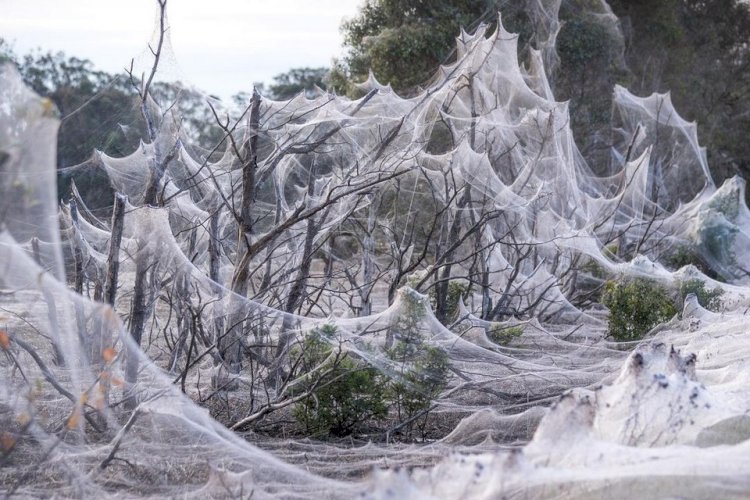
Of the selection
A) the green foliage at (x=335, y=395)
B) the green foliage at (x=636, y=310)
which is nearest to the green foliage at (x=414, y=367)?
the green foliage at (x=335, y=395)

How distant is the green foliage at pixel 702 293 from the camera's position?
8.27 metres

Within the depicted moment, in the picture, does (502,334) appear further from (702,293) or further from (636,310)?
(702,293)

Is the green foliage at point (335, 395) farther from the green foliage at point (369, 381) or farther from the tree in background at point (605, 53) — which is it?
the tree in background at point (605, 53)

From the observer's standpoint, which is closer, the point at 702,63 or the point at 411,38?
the point at 411,38

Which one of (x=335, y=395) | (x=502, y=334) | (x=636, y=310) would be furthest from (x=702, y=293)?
(x=335, y=395)

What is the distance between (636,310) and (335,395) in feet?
11.7

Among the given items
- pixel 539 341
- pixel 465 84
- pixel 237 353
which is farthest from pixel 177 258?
pixel 465 84

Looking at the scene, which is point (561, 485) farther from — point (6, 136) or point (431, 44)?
point (431, 44)

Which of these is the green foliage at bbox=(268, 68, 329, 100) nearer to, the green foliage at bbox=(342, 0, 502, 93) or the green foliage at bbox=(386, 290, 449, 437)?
the green foliage at bbox=(342, 0, 502, 93)

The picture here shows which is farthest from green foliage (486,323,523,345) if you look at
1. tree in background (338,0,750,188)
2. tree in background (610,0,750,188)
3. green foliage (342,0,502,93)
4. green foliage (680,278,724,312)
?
tree in background (610,0,750,188)

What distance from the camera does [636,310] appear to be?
7773 millimetres

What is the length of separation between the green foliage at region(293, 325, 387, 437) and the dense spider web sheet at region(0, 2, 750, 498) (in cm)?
10

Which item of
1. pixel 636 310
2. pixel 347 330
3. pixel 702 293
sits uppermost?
pixel 702 293

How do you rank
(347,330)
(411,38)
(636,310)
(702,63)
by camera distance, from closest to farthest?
(347,330)
(636,310)
(411,38)
(702,63)
